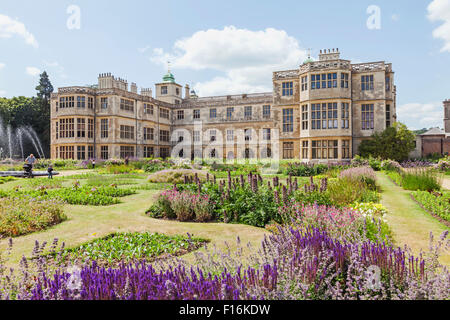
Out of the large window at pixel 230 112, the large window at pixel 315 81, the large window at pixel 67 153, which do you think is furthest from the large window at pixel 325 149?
the large window at pixel 67 153

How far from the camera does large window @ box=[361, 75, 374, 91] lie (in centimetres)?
2519

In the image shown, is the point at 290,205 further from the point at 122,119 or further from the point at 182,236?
the point at 122,119

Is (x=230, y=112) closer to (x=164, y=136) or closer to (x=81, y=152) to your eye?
(x=164, y=136)

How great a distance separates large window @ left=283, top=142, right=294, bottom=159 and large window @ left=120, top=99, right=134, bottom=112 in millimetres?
16845

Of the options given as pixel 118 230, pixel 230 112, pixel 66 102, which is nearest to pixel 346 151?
pixel 230 112

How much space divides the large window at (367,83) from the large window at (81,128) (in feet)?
85.0

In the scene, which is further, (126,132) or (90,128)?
(126,132)

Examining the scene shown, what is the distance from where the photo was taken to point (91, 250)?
5.08m

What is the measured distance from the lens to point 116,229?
6371mm

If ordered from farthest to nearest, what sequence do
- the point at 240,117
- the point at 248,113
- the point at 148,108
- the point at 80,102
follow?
the point at 240,117 < the point at 248,113 < the point at 148,108 < the point at 80,102

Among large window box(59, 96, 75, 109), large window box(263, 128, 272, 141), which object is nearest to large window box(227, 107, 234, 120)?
large window box(263, 128, 272, 141)

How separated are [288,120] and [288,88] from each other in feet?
9.25

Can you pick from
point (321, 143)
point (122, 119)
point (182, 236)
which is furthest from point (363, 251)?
point (122, 119)

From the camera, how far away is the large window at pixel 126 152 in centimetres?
3220
